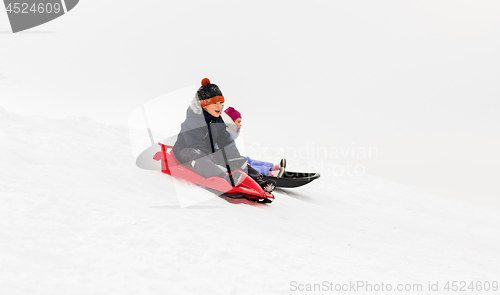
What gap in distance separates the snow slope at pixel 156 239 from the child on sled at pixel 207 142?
28cm

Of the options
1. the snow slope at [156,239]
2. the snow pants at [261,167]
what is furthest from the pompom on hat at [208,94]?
the snow pants at [261,167]

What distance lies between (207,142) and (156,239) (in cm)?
193

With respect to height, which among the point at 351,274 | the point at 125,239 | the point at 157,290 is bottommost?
the point at 351,274

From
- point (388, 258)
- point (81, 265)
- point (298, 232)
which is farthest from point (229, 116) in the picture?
point (81, 265)

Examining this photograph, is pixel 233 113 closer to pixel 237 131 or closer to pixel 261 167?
pixel 237 131

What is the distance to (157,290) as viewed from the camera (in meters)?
1.51

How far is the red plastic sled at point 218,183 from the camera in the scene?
336 cm

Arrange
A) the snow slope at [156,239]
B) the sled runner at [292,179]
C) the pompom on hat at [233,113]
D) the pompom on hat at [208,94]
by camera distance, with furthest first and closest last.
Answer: the pompom on hat at [233,113] → the sled runner at [292,179] → the pompom on hat at [208,94] → the snow slope at [156,239]

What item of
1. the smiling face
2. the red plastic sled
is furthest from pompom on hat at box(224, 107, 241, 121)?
the red plastic sled

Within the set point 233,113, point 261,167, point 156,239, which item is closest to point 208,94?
point 233,113

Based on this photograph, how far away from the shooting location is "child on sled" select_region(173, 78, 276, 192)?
3.45m

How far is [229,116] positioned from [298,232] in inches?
109

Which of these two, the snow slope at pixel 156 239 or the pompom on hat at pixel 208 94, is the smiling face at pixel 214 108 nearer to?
the pompom on hat at pixel 208 94

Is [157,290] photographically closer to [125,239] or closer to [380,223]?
[125,239]
